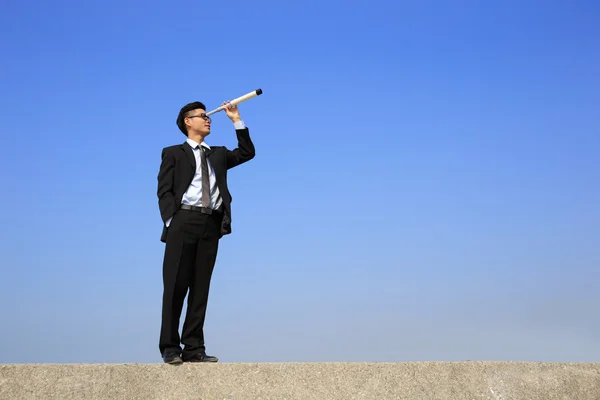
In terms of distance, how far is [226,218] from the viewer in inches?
242

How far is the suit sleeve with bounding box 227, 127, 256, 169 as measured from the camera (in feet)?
21.1

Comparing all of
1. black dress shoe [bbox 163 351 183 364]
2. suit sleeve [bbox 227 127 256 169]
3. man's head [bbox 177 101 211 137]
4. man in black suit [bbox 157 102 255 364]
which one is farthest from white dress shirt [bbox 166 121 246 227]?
black dress shoe [bbox 163 351 183 364]

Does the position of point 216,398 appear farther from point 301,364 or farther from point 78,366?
point 78,366

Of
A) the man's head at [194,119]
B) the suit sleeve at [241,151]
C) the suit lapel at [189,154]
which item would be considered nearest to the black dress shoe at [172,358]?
the suit lapel at [189,154]

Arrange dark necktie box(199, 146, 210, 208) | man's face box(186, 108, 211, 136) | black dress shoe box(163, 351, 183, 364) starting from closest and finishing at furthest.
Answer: black dress shoe box(163, 351, 183, 364), dark necktie box(199, 146, 210, 208), man's face box(186, 108, 211, 136)

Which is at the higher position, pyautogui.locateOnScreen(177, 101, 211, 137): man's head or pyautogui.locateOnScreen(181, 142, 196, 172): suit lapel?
pyautogui.locateOnScreen(177, 101, 211, 137): man's head

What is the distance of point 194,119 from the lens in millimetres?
6344

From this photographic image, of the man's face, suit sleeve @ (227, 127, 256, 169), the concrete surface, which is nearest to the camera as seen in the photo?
the concrete surface

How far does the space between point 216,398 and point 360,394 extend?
114 cm

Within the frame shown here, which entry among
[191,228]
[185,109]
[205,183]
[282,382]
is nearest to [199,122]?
[185,109]

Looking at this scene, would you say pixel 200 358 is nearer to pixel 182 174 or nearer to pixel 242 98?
pixel 182 174

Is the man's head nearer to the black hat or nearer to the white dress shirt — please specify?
the black hat

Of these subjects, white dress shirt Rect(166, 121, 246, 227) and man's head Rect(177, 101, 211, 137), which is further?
man's head Rect(177, 101, 211, 137)

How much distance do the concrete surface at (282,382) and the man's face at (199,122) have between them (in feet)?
6.89
